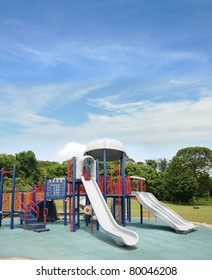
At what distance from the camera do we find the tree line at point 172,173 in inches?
1838

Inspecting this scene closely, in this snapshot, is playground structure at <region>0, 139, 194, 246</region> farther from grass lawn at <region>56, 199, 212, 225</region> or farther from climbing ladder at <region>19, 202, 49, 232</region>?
grass lawn at <region>56, 199, 212, 225</region>

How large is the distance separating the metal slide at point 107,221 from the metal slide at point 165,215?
11.8ft

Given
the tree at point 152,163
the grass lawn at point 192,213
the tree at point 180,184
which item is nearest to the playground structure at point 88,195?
the grass lawn at point 192,213

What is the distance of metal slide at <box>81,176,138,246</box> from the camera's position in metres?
10.8

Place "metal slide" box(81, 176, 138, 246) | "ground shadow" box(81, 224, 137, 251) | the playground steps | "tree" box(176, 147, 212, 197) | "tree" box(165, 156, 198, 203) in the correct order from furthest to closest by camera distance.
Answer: "tree" box(176, 147, 212, 197)
"tree" box(165, 156, 198, 203)
the playground steps
"metal slide" box(81, 176, 138, 246)
"ground shadow" box(81, 224, 137, 251)

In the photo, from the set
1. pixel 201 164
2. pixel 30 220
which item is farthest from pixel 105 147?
pixel 201 164

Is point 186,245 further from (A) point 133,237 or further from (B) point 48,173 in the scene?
(B) point 48,173

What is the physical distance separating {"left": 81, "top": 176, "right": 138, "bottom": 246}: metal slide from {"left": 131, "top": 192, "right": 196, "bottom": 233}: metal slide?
360 centimetres

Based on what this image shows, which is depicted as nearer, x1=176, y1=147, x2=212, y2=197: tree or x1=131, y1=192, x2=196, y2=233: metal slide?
x1=131, y1=192, x2=196, y2=233: metal slide

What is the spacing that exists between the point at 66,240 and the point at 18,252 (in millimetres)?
2781

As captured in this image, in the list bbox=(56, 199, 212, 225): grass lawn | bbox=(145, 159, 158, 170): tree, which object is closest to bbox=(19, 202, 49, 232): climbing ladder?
bbox=(56, 199, 212, 225): grass lawn
